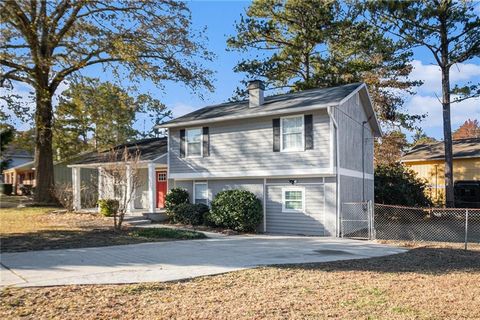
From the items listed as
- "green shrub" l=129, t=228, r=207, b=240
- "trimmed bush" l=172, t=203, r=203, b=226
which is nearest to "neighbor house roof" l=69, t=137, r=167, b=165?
"trimmed bush" l=172, t=203, r=203, b=226

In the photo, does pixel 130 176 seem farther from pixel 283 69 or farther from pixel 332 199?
pixel 283 69

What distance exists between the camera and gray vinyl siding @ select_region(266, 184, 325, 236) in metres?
15.9

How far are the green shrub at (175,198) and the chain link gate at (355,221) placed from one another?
7.04 metres

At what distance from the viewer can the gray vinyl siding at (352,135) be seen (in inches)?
638

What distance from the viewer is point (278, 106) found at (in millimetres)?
17141

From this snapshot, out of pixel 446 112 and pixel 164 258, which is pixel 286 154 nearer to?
pixel 164 258

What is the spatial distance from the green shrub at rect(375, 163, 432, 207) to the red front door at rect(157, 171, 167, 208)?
10.8 metres

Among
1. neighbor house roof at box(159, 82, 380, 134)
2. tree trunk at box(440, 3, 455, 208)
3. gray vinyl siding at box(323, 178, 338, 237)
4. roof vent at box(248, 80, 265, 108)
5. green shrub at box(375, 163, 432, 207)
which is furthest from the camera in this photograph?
tree trunk at box(440, 3, 455, 208)

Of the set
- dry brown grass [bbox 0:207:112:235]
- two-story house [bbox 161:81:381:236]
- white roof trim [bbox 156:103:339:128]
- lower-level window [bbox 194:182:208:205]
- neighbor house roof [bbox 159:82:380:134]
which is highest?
neighbor house roof [bbox 159:82:380:134]

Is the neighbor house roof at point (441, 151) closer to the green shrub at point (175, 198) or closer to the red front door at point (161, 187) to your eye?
the red front door at point (161, 187)

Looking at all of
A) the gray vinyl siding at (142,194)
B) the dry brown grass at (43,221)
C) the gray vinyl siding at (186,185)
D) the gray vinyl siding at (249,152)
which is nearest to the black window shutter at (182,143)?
the gray vinyl siding at (249,152)

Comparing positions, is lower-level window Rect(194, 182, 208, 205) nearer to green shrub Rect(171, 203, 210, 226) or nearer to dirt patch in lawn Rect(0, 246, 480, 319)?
green shrub Rect(171, 203, 210, 226)

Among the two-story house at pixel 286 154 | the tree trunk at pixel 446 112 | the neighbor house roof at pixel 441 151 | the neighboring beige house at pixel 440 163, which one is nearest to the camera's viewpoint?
the two-story house at pixel 286 154

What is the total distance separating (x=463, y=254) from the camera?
1116 cm
